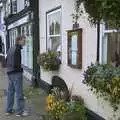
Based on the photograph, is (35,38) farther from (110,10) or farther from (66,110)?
(110,10)

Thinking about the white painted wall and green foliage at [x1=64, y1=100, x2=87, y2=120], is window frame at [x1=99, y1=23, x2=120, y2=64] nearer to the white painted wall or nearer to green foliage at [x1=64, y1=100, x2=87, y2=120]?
the white painted wall

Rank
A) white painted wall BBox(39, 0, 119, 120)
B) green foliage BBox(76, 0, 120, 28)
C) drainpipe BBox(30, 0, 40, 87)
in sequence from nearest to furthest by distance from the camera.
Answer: green foliage BBox(76, 0, 120, 28)
white painted wall BBox(39, 0, 119, 120)
drainpipe BBox(30, 0, 40, 87)

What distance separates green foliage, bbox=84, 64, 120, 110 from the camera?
537cm

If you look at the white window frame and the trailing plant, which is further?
the trailing plant

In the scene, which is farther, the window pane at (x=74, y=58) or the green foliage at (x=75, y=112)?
the window pane at (x=74, y=58)

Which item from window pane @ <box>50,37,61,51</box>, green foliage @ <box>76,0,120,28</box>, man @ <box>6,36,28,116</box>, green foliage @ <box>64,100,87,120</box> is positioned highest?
green foliage @ <box>76,0,120,28</box>

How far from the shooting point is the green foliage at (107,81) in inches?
211

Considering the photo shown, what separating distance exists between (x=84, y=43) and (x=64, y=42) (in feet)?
5.40

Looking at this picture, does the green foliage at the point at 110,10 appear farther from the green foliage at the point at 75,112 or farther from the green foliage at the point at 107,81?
the green foliage at the point at 75,112

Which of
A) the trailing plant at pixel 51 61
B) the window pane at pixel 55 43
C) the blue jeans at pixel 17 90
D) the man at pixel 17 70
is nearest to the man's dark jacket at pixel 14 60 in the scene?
the man at pixel 17 70

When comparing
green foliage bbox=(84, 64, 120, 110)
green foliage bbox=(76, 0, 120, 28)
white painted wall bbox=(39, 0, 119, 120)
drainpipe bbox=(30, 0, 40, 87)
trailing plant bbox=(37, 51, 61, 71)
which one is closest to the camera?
green foliage bbox=(76, 0, 120, 28)

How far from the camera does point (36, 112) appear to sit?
8891 mm

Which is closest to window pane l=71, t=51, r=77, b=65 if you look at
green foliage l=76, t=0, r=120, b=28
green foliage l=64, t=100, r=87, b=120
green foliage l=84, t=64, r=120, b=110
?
green foliage l=64, t=100, r=87, b=120

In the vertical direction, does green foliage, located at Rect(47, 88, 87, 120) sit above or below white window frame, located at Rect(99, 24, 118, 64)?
below
